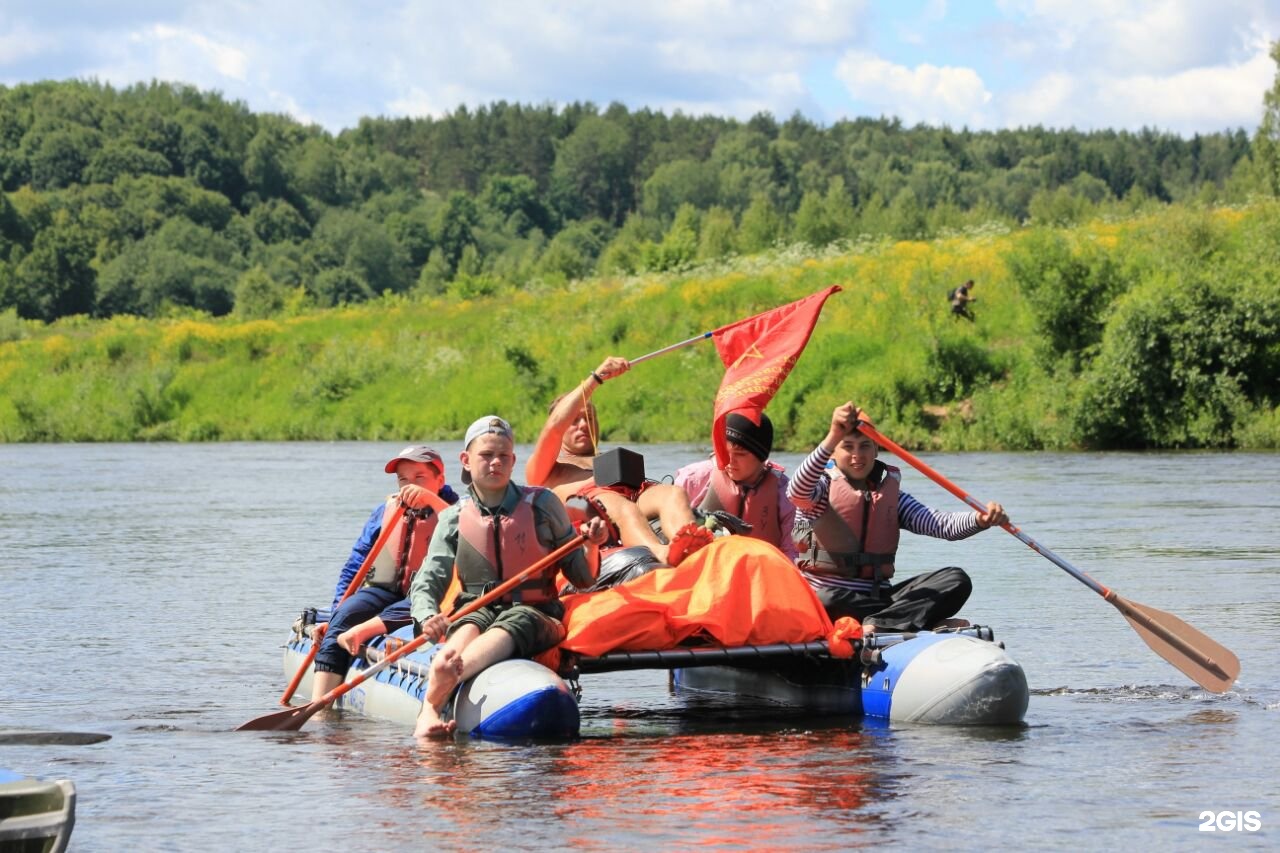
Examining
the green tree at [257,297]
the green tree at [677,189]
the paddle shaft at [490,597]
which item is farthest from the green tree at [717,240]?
the green tree at [677,189]

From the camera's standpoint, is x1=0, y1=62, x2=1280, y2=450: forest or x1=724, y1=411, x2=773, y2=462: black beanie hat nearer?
x1=724, y1=411, x2=773, y2=462: black beanie hat

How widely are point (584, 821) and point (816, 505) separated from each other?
233 centimetres

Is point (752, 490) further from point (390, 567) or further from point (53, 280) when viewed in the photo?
point (53, 280)

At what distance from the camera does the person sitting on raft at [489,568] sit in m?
7.49

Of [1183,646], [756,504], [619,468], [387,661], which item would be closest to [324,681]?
[387,661]

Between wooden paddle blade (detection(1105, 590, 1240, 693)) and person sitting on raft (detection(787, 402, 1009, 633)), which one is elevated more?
person sitting on raft (detection(787, 402, 1009, 633))

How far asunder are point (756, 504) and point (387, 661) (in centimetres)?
185

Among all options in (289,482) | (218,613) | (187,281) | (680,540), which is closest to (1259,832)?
(680,540)

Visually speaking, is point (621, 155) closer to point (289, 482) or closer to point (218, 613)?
point (289, 482)

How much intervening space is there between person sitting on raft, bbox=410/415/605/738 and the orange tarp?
0.50 ft

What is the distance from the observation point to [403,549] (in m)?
8.77

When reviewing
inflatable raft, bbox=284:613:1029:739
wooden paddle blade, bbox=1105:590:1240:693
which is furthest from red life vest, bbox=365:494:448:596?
wooden paddle blade, bbox=1105:590:1240:693

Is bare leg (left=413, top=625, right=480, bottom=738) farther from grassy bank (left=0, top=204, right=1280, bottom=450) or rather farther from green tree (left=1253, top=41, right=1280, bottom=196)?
green tree (left=1253, top=41, right=1280, bottom=196)

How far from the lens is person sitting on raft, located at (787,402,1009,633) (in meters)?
8.22
